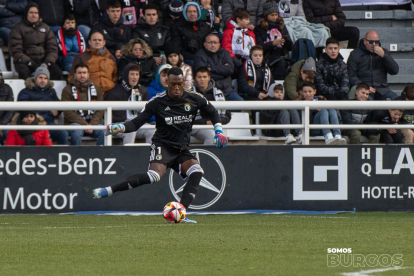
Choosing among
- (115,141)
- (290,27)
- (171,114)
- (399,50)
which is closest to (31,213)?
(115,141)

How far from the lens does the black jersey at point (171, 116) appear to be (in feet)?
28.7

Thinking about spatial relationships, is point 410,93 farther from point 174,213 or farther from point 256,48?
point 174,213

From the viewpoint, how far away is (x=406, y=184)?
10.5 m

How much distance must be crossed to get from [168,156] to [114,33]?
17.0 feet

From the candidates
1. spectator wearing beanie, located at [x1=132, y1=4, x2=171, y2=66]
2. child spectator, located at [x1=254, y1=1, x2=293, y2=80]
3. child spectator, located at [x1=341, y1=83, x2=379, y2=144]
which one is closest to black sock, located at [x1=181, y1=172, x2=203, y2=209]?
child spectator, located at [x1=341, y1=83, x2=379, y2=144]

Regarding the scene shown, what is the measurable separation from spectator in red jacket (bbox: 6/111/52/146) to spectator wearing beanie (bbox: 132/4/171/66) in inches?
133

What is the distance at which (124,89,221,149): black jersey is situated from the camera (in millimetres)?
8750

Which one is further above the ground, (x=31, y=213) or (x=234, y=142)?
(x=234, y=142)

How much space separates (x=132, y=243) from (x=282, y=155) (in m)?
4.35

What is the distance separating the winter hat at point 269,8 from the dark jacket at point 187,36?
1.52 m

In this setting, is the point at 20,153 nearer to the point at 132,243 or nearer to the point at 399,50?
the point at 132,243

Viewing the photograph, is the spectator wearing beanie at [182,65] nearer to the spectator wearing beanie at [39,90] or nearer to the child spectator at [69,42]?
the child spectator at [69,42]

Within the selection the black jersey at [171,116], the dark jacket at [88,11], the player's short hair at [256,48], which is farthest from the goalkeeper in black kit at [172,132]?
the dark jacket at [88,11]

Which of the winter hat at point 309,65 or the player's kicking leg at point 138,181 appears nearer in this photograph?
the player's kicking leg at point 138,181
